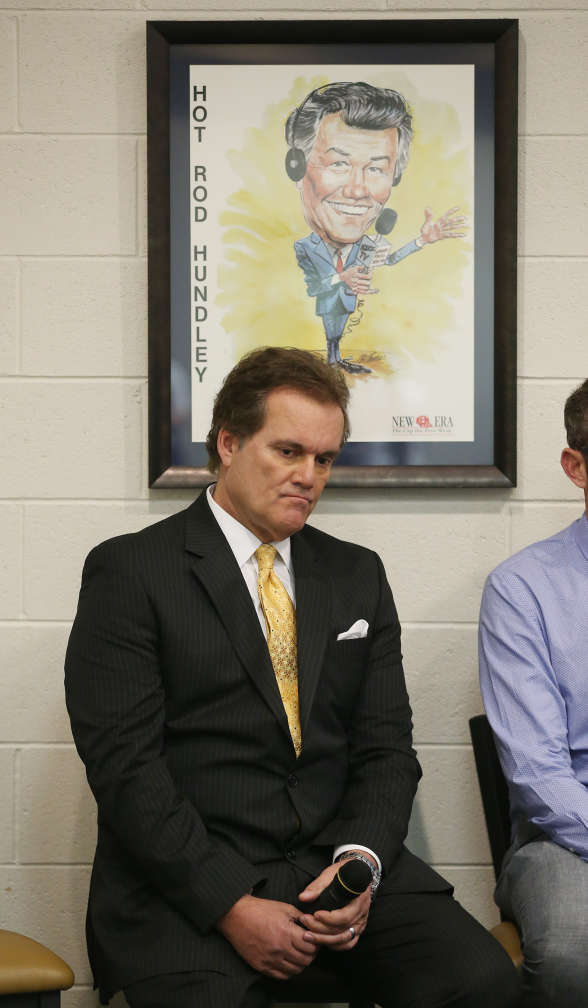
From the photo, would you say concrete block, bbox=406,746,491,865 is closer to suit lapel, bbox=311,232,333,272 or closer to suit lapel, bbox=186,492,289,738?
suit lapel, bbox=186,492,289,738

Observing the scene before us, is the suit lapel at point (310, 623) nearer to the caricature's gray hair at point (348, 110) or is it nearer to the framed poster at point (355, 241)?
the framed poster at point (355, 241)

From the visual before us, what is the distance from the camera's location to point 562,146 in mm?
2246

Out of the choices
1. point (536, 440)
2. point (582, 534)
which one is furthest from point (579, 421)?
point (536, 440)

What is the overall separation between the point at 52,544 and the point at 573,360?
1.20 metres

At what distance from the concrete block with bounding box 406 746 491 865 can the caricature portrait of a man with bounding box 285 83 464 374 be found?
87 cm

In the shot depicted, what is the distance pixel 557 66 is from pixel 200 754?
1.63 m

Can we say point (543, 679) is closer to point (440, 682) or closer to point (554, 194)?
point (440, 682)

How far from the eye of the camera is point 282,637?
70.1 inches

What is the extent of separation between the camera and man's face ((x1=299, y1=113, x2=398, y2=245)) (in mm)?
2236

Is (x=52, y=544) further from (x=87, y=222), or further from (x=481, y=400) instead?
(x=481, y=400)

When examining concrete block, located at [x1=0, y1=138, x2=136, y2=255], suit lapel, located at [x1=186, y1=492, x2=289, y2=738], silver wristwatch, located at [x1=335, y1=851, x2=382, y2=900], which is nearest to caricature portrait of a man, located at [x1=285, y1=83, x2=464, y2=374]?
concrete block, located at [x1=0, y1=138, x2=136, y2=255]

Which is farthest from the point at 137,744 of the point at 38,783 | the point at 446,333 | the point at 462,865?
the point at 446,333

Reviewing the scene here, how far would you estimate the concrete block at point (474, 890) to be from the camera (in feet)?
7.43

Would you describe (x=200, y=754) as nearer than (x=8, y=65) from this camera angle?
Yes
